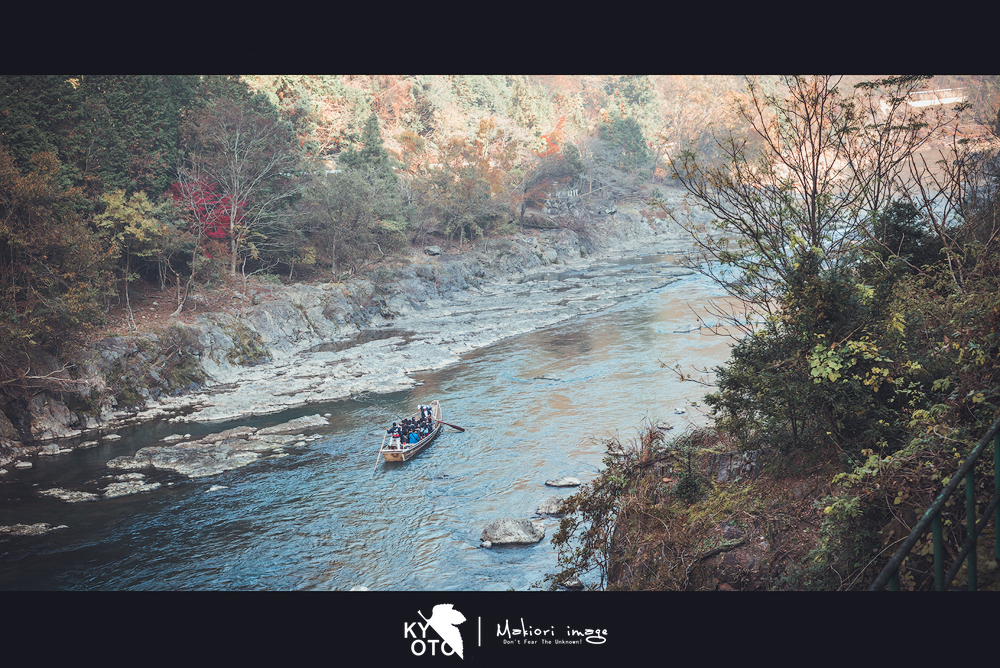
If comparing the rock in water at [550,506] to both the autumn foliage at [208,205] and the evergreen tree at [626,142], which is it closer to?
the autumn foliage at [208,205]

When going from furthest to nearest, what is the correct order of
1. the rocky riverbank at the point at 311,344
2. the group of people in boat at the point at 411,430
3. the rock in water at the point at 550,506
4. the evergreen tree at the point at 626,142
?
the evergreen tree at the point at 626,142 → the rocky riverbank at the point at 311,344 → the group of people in boat at the point at 411,430 → the rock in water at the point at 550,506

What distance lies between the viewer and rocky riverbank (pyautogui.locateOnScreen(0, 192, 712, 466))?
16.7m

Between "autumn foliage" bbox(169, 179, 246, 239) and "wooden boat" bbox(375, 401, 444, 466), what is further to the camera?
"autumn foliage" bbox(169, 179, 246, 239)

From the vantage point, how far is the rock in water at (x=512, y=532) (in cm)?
1007

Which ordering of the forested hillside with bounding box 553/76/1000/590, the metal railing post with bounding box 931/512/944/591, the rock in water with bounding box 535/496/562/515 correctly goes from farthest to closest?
the rock in water with bounding box 535/496/562/515
the forested hillside with bounding box 553/76/1000/590
the metal railing post with bounding box 931/512/944/591

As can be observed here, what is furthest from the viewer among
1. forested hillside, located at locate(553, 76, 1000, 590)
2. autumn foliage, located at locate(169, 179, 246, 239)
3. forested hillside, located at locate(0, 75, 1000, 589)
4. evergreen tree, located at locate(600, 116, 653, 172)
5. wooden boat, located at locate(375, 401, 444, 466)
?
evergreen tree, located at locate(600, 116, 653, 172)

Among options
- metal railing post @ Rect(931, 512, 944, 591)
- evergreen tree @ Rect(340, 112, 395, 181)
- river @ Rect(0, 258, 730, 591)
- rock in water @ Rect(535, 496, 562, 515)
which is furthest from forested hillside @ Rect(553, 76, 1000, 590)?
evergreen tree @ Rect(340, 112, 395, 181)

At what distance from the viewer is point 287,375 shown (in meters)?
20.4

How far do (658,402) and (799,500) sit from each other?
33.1 feet

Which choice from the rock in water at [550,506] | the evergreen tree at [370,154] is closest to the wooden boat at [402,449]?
the rock in water at [550,506]
